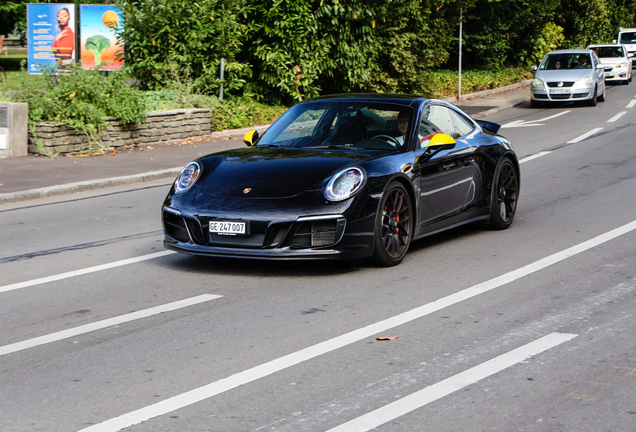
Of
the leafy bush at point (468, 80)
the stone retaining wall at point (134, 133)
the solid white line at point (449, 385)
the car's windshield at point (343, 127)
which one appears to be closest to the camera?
the solid white line at point (449, 385)

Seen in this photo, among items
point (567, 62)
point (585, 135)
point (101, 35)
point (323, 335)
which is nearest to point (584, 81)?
point (567, 62)

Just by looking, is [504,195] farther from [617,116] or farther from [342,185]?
[617,116]

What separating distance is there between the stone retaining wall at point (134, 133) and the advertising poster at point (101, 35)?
3.26 m

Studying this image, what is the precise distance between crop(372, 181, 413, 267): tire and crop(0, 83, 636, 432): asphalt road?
0.18 meters

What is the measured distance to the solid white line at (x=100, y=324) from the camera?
502 cm

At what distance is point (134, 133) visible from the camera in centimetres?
1619

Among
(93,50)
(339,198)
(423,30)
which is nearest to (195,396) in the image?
(339,198)

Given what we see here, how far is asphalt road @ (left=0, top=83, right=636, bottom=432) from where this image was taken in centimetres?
395

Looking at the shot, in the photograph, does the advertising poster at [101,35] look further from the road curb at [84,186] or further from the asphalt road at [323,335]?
the asphalt road at [323,335]

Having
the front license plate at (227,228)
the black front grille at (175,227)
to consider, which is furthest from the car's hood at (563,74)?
the front license plate at (227,228)

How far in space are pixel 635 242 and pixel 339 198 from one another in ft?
10.8

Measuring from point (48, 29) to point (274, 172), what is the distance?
14.5m

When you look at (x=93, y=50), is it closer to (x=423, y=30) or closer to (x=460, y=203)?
(x=423, y=30)

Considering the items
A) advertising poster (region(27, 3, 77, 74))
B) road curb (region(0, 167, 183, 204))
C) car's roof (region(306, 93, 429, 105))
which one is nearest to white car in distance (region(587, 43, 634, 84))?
advertising poster (region(27, 3, 77, 74))
